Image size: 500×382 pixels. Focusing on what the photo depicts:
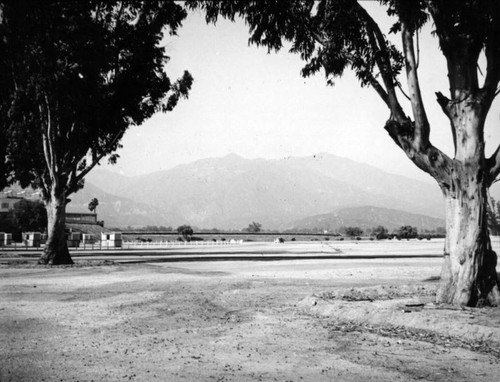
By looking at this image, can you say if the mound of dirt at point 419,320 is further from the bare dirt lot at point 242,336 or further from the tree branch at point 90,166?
the tree branch at point 90,166

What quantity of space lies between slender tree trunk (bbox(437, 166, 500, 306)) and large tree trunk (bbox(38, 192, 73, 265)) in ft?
72.7

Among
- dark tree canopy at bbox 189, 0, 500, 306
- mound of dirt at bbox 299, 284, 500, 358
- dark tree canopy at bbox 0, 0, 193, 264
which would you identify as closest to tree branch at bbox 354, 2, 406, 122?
dark tree canopy at bbox 189, 0, 500, 306

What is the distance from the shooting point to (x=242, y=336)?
7621 mm

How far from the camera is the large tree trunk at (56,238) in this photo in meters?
24.9

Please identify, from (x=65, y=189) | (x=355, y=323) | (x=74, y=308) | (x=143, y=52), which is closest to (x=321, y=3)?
(x=355, y=323)

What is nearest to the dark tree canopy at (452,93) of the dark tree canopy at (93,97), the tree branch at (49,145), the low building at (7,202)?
the dark tree canopy at (93,97)

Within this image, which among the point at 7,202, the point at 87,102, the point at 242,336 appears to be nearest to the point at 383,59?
the point at 242,336

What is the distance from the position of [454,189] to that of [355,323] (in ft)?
13.4

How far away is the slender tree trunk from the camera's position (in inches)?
373

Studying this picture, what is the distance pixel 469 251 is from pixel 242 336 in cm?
573

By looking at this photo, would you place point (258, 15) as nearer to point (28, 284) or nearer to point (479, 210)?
point (479, 210)

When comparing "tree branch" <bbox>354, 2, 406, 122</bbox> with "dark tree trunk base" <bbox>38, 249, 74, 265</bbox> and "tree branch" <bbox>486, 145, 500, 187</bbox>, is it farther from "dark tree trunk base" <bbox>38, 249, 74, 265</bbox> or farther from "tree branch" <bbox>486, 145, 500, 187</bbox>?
"dark tree trunk base" <bbox>38, 249, 74, 265</bbox>

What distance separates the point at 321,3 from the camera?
11.9 metres

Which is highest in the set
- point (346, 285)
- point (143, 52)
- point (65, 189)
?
point (143, 52)
